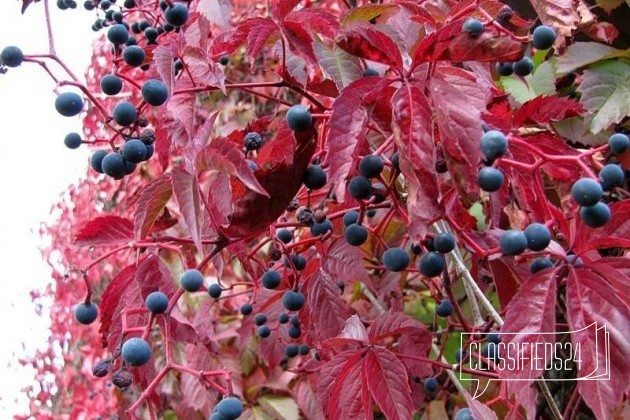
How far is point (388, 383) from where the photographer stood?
0.97 metres

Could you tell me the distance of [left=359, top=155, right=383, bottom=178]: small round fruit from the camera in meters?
0.85

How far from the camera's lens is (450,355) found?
1.90 meters

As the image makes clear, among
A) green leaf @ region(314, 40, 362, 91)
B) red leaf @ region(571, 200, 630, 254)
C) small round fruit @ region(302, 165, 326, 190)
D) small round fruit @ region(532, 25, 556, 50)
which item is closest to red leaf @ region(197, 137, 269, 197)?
small round fruit @ region(302, 165, 326, 190)

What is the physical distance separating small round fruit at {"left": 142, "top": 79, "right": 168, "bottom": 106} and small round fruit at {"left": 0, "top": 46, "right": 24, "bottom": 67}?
0.23 m

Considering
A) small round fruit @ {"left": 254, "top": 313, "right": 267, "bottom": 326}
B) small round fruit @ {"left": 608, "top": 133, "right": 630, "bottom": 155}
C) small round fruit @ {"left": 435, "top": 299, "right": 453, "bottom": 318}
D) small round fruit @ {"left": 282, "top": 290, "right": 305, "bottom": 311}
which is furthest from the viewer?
small round fruit @ {"left": 254, "top": 313, "right": 267, "bottom": 326}

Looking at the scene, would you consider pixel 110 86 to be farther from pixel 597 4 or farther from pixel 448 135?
pixel 597 4

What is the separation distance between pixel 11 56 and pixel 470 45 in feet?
2.32

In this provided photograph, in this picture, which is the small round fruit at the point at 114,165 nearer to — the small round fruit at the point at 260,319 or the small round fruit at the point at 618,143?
the small round fruit at the point at 260,319

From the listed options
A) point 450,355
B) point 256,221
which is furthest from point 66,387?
point 256,221

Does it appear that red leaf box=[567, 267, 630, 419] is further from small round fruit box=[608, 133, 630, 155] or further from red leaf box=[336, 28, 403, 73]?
red leaf box=[336, 28, 403, 73]

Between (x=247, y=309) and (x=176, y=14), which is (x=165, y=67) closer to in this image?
(x=176, y=14)

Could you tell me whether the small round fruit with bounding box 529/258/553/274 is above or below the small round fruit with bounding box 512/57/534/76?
below

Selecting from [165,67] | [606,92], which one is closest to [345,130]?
[165,67]

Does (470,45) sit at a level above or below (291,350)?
above
